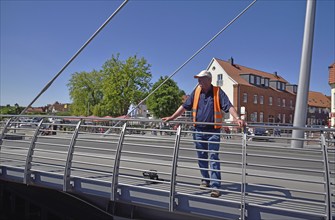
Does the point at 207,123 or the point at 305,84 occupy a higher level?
the point at 305,84

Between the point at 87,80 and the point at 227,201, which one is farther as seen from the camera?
the point at 87,80

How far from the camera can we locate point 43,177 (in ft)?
21.1

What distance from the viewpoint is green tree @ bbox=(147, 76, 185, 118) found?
149ft

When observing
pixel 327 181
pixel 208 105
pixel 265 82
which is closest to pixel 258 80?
pixel 265 82

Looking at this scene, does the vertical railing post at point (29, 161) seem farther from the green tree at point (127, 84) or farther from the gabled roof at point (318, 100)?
the gabled roof at point (318, 100)

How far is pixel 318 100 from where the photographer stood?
76.4m

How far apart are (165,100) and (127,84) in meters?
7.19

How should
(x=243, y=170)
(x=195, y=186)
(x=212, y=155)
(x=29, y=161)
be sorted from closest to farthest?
(x=243, y=170), (x=195, y=186), (x=212, y=155), (x=29, y=161)

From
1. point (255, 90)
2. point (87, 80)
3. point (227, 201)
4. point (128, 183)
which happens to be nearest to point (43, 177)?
point (128, 183)

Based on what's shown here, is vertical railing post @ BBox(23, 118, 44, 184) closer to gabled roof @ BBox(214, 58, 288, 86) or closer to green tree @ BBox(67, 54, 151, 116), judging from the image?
green tree @ BBox(67, 54, 151, 116)

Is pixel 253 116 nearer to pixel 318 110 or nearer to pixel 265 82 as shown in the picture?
pixel 265 82

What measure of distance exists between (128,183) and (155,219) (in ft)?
2.36

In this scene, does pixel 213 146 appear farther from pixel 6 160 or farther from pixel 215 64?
pixel 215 64

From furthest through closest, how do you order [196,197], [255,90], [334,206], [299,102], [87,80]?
1. [87,80]
2. [255,90]
3. [299,102]
4. [196,197]
5. [334,206]
